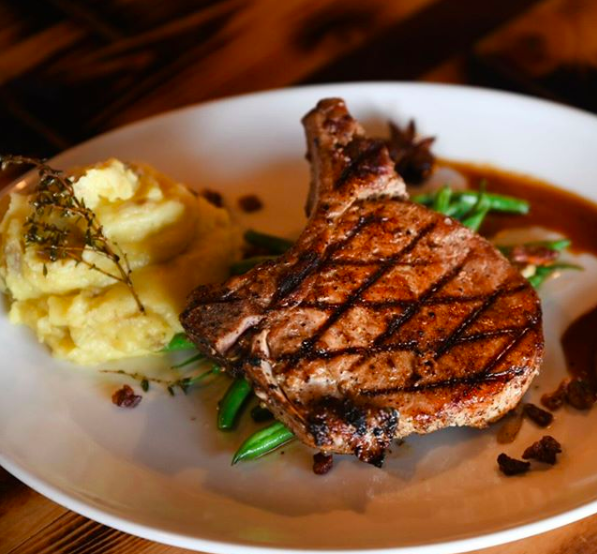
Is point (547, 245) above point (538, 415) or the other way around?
above

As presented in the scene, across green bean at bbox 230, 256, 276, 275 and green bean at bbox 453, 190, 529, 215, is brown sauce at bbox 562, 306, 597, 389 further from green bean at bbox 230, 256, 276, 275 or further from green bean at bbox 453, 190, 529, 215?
green bean at bbox 230, 256, 276, 275

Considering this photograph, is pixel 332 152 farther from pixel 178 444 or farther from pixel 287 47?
pixel 287 47

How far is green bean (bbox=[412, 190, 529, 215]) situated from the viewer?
4836 mm

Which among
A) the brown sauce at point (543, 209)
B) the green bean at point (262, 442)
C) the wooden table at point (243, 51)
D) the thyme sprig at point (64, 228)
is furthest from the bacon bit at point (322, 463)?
the wooden table at point (243, 51)

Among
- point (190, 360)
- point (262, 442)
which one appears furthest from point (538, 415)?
point (190, 360)

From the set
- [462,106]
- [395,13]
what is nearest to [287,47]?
[395,13]

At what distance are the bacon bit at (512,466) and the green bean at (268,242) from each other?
177cm

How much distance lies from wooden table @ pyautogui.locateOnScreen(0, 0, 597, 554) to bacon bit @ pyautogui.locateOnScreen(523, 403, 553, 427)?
3118 mm

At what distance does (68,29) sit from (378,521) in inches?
206

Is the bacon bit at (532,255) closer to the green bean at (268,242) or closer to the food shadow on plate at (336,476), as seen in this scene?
the food shadow on plate at (336,476)

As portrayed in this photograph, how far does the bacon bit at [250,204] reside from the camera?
5.00 m

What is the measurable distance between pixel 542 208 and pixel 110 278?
270 centimetres

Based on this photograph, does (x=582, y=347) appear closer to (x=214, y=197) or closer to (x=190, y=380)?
(x=190, y=380)

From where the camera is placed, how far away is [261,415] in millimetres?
3877
